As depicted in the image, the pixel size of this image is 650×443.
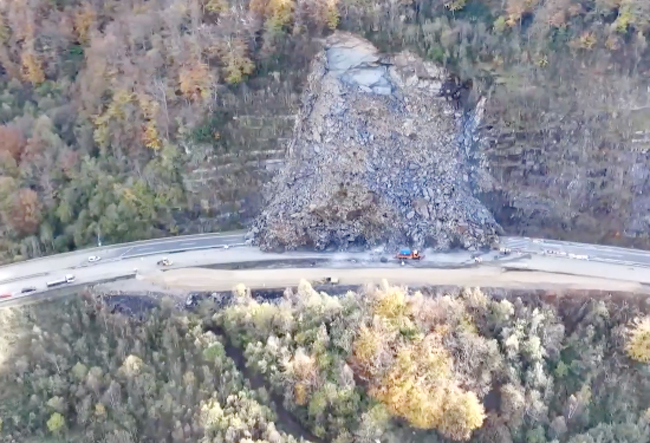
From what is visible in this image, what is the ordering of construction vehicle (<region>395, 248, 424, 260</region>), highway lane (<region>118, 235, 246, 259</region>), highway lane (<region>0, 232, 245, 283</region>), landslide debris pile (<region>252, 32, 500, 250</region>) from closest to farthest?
highway lane (<region>0, 232, 245, 283</region>) → construction vehicle (<region>395, 248, 424, 260</region>) → highway lane (<region>118, 235, 246, 259</region>) → landslide debris pile (<region>252, 32, 500, 250</region>)

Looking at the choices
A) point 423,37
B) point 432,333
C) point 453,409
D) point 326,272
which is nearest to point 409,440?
point 453,409

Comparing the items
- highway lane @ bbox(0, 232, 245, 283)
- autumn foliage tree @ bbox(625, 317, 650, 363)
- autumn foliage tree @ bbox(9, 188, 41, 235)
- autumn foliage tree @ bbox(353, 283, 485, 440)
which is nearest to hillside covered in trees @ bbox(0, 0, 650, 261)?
autumn foliage tree @ bbox(9, 188, 41, 235)

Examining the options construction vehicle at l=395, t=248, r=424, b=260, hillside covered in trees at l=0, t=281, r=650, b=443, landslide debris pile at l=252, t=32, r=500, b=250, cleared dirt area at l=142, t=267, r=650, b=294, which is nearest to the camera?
hillside covered in trees at l=0, t=281, r=650, b=443

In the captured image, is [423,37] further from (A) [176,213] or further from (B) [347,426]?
(B) [347,426]

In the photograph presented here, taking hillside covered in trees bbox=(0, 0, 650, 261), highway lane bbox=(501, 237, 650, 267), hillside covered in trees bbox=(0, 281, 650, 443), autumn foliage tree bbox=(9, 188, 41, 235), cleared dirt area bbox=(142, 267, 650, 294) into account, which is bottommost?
hillside covered in trees bbox=(0, 281, 650, 443)

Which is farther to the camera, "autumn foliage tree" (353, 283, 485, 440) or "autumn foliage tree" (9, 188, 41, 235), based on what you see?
"autumn foliage tree" (9, 188, 41, 235)

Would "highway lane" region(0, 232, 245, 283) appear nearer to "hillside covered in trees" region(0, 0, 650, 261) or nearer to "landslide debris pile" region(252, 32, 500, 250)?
"hillside covered in trees" region(0, 0, 650, 261)

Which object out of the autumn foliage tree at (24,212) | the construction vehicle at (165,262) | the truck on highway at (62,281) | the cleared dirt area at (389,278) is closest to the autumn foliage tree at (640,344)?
the cleared dirt area at (389,278)
